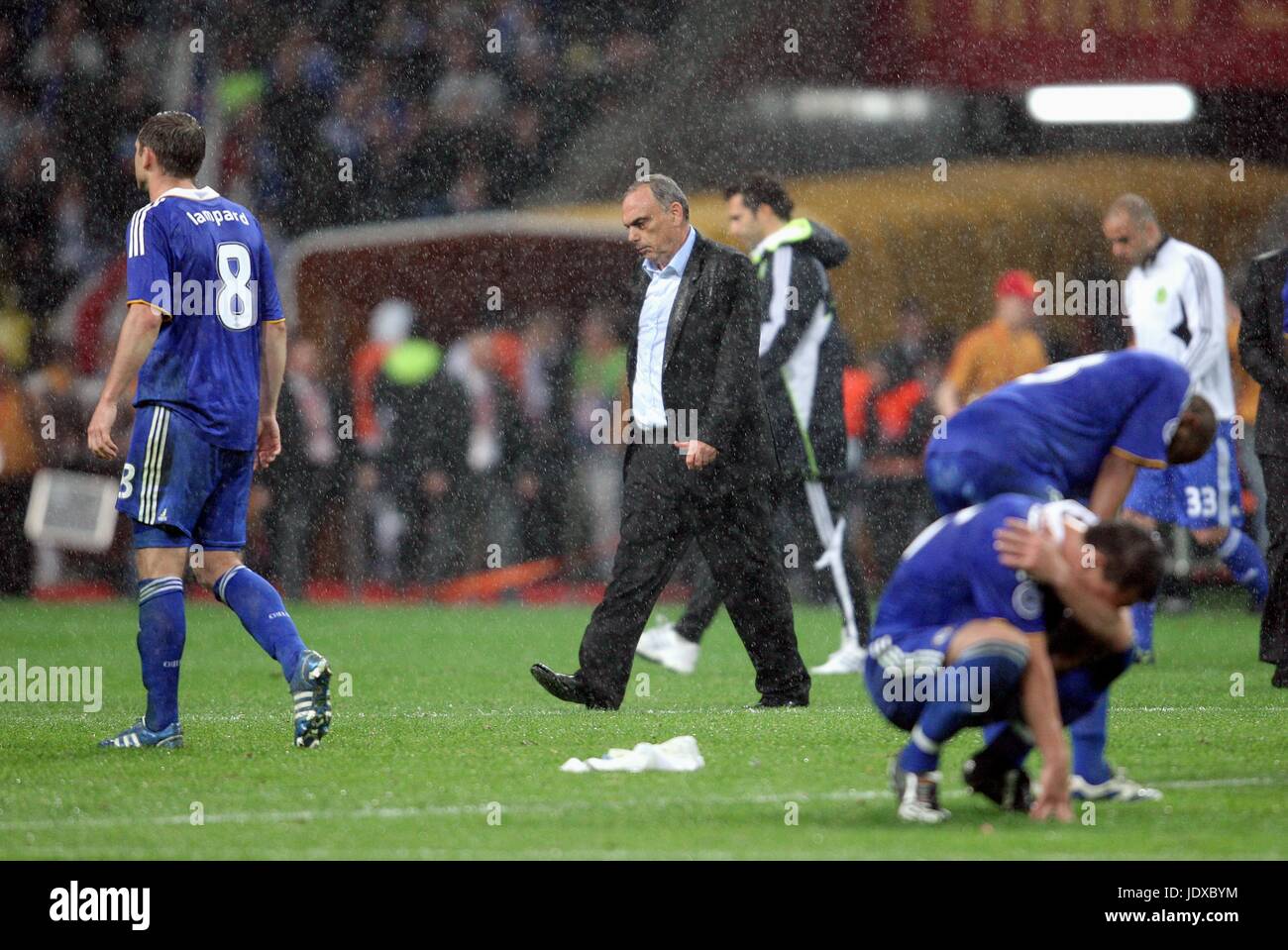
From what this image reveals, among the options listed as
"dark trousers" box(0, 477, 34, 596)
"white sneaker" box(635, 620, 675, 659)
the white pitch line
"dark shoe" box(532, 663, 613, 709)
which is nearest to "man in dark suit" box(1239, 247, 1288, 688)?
"white sneaker" box(635, 620, 675, 659)

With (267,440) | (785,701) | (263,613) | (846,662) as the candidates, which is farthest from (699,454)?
(846,662)

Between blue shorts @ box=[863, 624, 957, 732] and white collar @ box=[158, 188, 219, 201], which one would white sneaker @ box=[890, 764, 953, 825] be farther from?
white collar @ box=[158, 188, 219, 201]

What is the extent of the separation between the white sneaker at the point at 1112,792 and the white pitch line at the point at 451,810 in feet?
0.93

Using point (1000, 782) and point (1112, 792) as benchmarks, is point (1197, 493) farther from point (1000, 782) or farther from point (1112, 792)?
point (1000, 782)

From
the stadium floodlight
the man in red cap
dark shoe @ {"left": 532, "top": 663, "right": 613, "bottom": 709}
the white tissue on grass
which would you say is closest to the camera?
the white tissue on grass

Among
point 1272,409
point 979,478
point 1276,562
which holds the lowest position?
point 1276,562

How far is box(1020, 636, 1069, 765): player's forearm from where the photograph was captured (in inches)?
208

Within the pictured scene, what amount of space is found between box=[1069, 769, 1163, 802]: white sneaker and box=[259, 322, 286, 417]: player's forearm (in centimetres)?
313

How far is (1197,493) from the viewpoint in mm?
10148

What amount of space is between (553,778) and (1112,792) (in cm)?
161

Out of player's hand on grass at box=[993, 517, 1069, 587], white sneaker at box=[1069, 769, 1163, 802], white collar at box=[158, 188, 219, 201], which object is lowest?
white sneaker at box=[1069, 769, 1163, 802]

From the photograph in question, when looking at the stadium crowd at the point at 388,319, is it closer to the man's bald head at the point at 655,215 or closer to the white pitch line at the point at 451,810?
the man's bald head at the point at 655,215

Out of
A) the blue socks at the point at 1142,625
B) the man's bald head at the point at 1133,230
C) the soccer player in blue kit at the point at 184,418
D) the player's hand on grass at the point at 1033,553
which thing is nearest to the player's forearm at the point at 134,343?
the soccer player in blue kit at the point at 184,418

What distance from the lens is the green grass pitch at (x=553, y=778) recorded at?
5133mm
